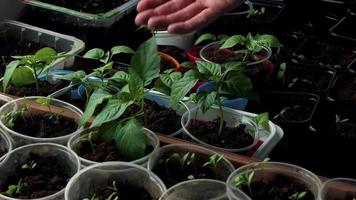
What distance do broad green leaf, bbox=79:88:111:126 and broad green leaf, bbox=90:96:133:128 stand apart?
1 cm

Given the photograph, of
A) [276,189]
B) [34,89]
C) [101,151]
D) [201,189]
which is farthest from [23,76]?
[276,189]

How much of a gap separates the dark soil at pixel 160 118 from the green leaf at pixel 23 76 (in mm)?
235

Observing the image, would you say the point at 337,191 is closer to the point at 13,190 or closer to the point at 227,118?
the point at 227,118

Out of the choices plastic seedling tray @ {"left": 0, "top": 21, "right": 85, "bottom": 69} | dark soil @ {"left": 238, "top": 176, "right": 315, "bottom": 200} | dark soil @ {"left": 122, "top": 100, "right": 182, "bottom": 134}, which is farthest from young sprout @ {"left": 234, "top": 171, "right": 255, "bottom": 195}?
plastic seedling tray @ {"left": 0, "top": 21, "right": 85, "bottom": 69}

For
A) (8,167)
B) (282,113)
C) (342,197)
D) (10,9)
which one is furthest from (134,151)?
(10,9)

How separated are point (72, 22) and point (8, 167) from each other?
0.70m

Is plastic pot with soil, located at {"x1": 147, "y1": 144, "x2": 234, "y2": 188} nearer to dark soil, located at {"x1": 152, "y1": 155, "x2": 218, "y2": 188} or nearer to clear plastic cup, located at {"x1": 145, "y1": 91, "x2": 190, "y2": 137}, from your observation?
dark soil, located at {"x1": 152, "y1": 155, "x2": 218, "y2": 188}

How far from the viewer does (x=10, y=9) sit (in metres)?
1.63

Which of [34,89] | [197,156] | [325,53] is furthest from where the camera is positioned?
[325,53]

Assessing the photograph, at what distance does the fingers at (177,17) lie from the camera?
1.29 metres

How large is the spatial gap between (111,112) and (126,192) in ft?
0.48

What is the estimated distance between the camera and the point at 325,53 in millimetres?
1644

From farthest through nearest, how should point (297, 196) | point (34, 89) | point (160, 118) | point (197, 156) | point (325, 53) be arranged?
point (325, 53)
point (34, 89)
point (160, 118)
point (197, 156)
point (297, 196)

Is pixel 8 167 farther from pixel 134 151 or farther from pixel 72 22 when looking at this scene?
pixel 72 22
